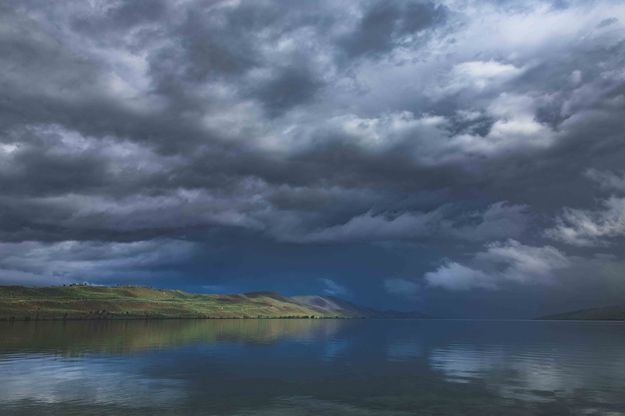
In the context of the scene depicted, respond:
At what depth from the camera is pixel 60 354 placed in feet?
302

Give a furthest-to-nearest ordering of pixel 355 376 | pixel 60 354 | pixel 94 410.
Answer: pixel 60 354
pixel 355 376
pixel 94 410

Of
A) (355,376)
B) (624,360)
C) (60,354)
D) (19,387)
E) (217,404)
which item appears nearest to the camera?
(217,404)

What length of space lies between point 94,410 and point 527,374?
61231 millimetres

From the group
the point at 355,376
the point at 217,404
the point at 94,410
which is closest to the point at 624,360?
the point at 355,376

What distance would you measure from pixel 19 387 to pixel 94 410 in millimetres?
18153

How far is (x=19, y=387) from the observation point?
5444 cm

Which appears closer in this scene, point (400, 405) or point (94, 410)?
point (94, 410)

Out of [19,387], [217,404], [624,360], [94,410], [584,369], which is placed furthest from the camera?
[624,360]

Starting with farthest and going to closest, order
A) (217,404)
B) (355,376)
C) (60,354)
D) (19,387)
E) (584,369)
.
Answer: (60,354) → (584,369) → (355,376) → (19,387) → (217,404)

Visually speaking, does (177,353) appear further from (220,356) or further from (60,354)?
(60,354)

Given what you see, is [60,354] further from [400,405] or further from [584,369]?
[584,369]

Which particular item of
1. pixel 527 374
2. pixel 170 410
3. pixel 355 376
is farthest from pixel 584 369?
pixel 170 410

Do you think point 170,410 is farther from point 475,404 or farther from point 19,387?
point 475,404

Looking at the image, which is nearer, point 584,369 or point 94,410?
point 94,410
